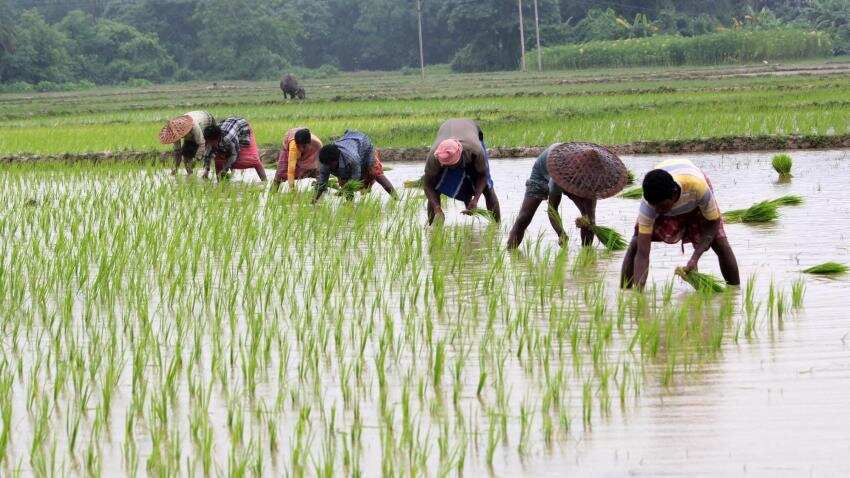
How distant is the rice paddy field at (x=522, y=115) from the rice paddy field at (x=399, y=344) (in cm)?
408

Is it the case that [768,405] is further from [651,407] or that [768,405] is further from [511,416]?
[511,416]

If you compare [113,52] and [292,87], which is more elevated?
[113,52]

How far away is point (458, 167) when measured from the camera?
695 cm

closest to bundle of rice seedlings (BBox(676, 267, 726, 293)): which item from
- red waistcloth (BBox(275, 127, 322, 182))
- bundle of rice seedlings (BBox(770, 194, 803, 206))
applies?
bundle of rice seedlings (BBox(770, 194, 803, 206))

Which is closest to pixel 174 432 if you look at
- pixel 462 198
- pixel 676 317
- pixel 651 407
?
pixel 651 407

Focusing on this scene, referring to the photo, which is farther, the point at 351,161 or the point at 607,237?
the point at 351,161

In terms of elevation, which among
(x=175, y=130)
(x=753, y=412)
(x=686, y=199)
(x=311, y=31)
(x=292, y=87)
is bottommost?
(x=292, y=87)

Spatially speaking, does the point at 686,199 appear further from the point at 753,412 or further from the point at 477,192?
the point at 477,192

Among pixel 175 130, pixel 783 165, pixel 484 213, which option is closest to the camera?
pixel 484 213

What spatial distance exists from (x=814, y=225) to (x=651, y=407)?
3979 mm

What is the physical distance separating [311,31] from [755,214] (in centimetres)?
4996

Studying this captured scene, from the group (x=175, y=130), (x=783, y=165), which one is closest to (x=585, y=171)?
(x=783, y=165)

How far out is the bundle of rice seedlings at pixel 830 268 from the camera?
5570mm

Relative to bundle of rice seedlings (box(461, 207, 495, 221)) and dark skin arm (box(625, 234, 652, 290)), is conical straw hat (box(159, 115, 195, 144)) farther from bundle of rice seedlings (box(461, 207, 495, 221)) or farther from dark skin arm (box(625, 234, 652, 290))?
dark skin arm (box(625, 234, 652, 290))
